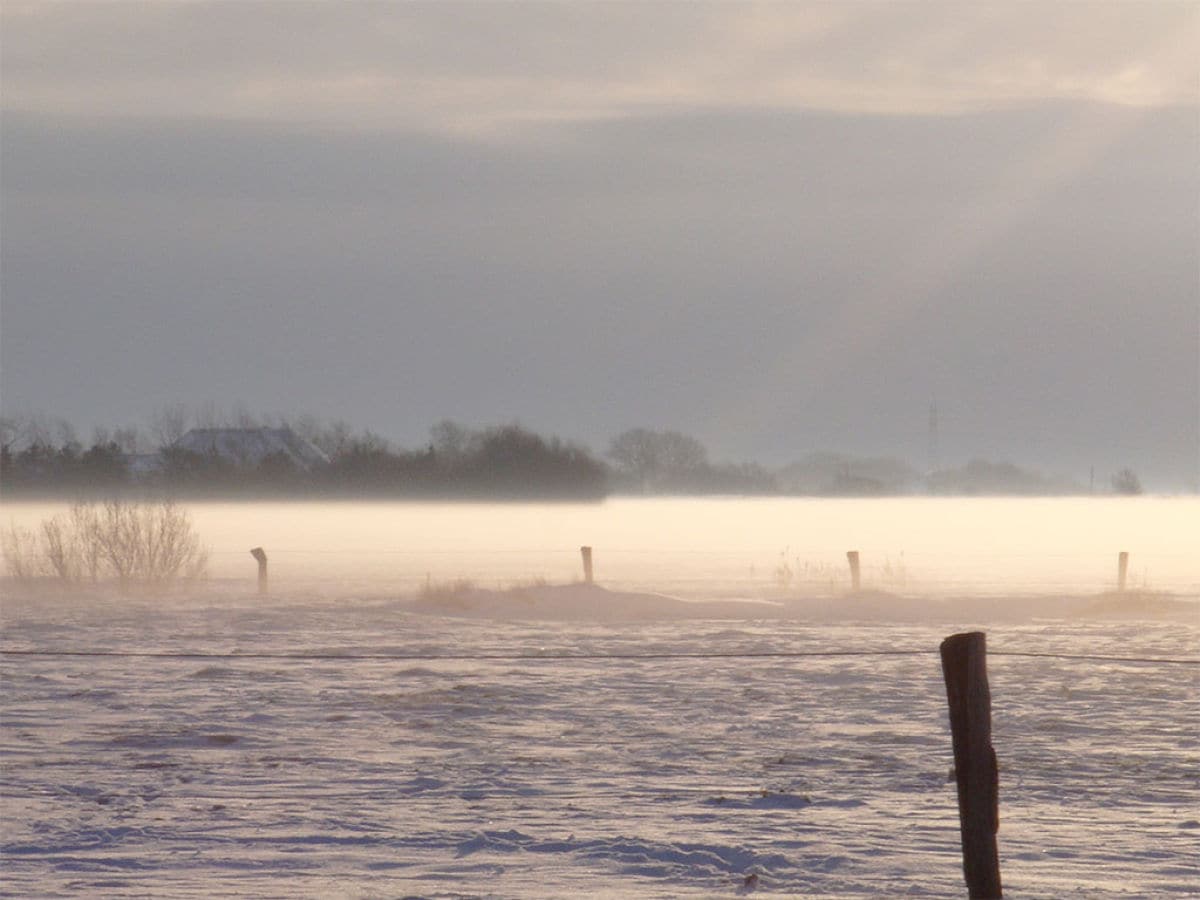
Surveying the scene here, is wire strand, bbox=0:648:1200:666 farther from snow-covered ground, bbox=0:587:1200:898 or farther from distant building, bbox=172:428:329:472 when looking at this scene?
distant building, bbox=172:428:329:472

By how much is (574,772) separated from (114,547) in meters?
35.5

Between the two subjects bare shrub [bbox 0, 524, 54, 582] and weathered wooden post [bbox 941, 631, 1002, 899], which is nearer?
weathered wooden post [bbox 941, 631, 1002, 899]

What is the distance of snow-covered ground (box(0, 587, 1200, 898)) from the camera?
29.4 ft

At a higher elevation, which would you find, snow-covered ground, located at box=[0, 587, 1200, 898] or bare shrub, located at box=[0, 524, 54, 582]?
bare shrub, located at box=[0, 524, 54, 582]

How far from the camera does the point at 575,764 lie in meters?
13.1

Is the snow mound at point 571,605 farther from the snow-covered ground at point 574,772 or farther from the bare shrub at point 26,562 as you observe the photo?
the bare shrub at point 26,562

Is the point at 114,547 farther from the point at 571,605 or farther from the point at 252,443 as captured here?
the point at 252,443

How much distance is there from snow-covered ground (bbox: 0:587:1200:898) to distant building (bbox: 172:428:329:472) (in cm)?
9080

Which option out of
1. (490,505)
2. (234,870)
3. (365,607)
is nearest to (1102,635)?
(365,607)

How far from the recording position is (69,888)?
844cm

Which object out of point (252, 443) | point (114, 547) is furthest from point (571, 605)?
point (252, 443)

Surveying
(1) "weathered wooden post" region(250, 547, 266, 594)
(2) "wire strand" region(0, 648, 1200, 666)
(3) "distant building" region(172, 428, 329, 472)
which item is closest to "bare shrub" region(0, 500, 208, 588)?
(1) "weathered wooden post" region(250, 547, 266, 594)

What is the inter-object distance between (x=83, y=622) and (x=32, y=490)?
190ft

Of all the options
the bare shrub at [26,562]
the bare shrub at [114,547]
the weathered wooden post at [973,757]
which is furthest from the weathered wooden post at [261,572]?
the weathered wooden post at [973,757]
